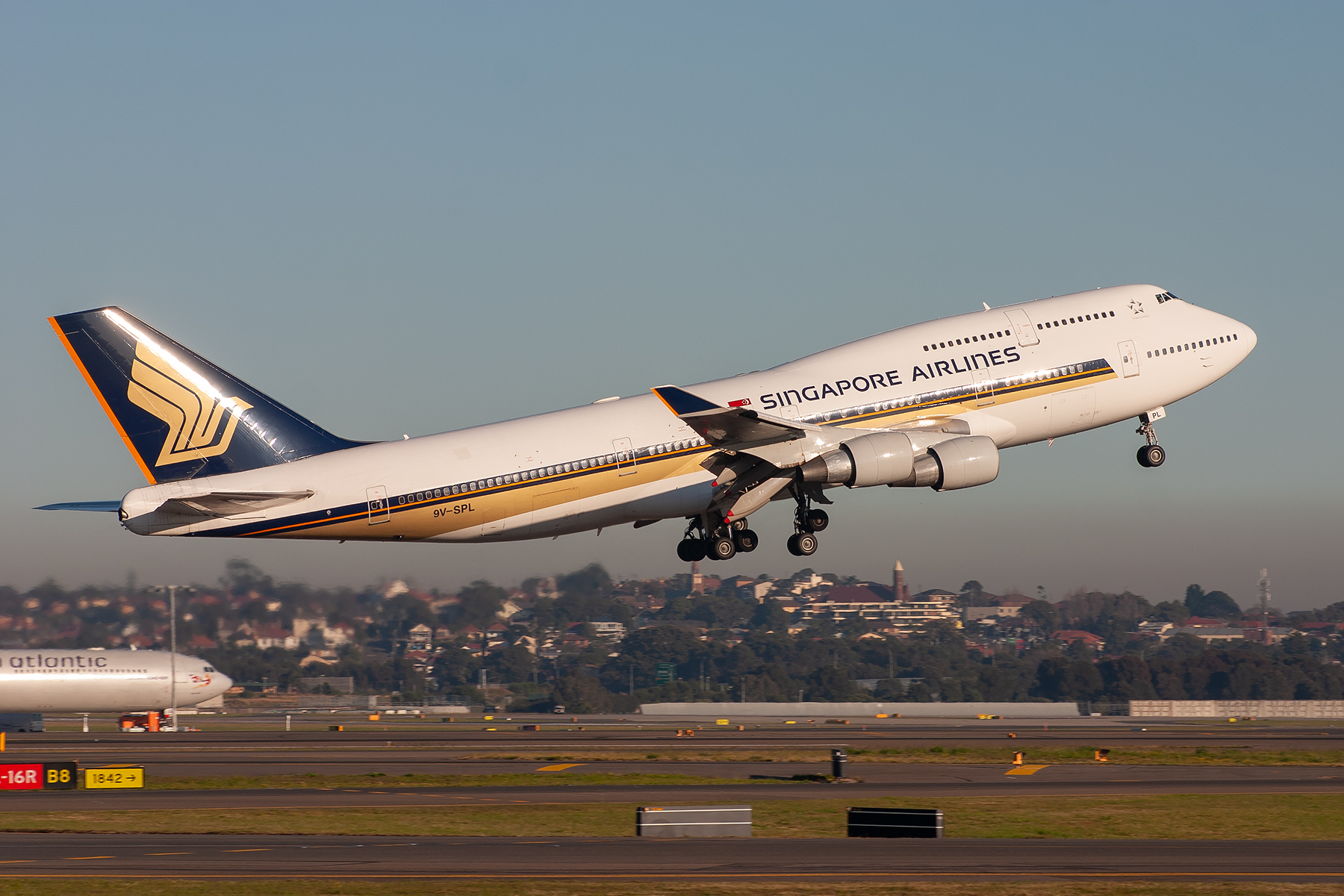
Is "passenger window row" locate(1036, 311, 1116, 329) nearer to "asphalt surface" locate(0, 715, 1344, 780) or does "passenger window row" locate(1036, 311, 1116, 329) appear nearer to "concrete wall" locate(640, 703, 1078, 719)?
"asphalt surface" locate(0, 715, 1344, 780)

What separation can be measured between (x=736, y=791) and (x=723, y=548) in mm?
10483

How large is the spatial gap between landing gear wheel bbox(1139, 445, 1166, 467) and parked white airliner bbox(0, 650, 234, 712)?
54.1 metres

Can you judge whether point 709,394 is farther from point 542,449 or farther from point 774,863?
point 774,863

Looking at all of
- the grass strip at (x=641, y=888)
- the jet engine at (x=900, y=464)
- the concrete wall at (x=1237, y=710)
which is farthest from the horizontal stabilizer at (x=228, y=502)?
the concrete wall at (x=1237, y=710)

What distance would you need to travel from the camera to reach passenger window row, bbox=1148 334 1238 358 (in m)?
49.4

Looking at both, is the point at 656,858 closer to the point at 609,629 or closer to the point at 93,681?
the point at 93,681

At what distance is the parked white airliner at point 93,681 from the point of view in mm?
74812

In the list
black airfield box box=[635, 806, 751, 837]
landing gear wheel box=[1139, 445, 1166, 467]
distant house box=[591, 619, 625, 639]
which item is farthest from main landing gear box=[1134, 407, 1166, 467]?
distant house box=[591, 619, 625, 639]

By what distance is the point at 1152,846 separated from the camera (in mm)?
29891

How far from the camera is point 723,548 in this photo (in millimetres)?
48938

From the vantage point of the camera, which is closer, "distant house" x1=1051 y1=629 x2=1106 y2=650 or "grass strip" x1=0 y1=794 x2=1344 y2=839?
"grass strip" x1=0 y1=794 x2=1344 y2=839

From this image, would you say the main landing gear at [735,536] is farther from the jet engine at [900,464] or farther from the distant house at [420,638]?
the distant house at [420,638]

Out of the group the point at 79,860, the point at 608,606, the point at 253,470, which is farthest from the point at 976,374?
the point at 608,606

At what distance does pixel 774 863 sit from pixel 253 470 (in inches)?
908
